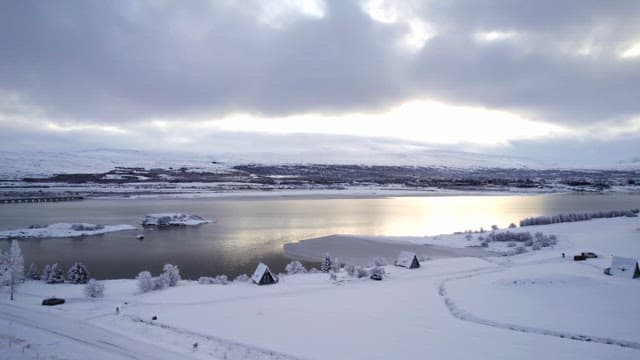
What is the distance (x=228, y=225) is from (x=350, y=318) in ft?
101

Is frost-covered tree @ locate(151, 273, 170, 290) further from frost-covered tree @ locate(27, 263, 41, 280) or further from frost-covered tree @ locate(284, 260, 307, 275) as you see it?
frost-covered tree @ locate(27, 263, 41, 280)

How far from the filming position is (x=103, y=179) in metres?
119

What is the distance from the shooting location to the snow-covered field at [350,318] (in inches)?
559

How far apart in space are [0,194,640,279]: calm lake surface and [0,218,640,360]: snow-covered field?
596 centimetres

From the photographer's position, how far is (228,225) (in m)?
46.6

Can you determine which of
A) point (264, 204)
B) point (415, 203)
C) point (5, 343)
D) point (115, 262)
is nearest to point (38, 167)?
point (264, 204)

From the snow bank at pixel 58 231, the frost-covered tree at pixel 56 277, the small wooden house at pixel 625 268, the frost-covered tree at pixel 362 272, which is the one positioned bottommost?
the snow bank at pixel 58 231

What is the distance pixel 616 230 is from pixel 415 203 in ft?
123

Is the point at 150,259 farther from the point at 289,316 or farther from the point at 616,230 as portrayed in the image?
the point at 616,230

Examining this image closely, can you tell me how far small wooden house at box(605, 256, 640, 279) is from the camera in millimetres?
23078

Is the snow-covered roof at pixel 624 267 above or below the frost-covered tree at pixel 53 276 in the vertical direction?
above

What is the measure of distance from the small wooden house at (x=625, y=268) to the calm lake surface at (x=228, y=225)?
18.0 meters

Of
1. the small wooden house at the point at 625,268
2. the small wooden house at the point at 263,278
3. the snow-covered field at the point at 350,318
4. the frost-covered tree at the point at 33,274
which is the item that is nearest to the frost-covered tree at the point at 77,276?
the snow-covered field at the point at 350,318

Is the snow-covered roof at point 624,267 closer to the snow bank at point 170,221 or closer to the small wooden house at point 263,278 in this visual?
the small wooden house at point 263,278
